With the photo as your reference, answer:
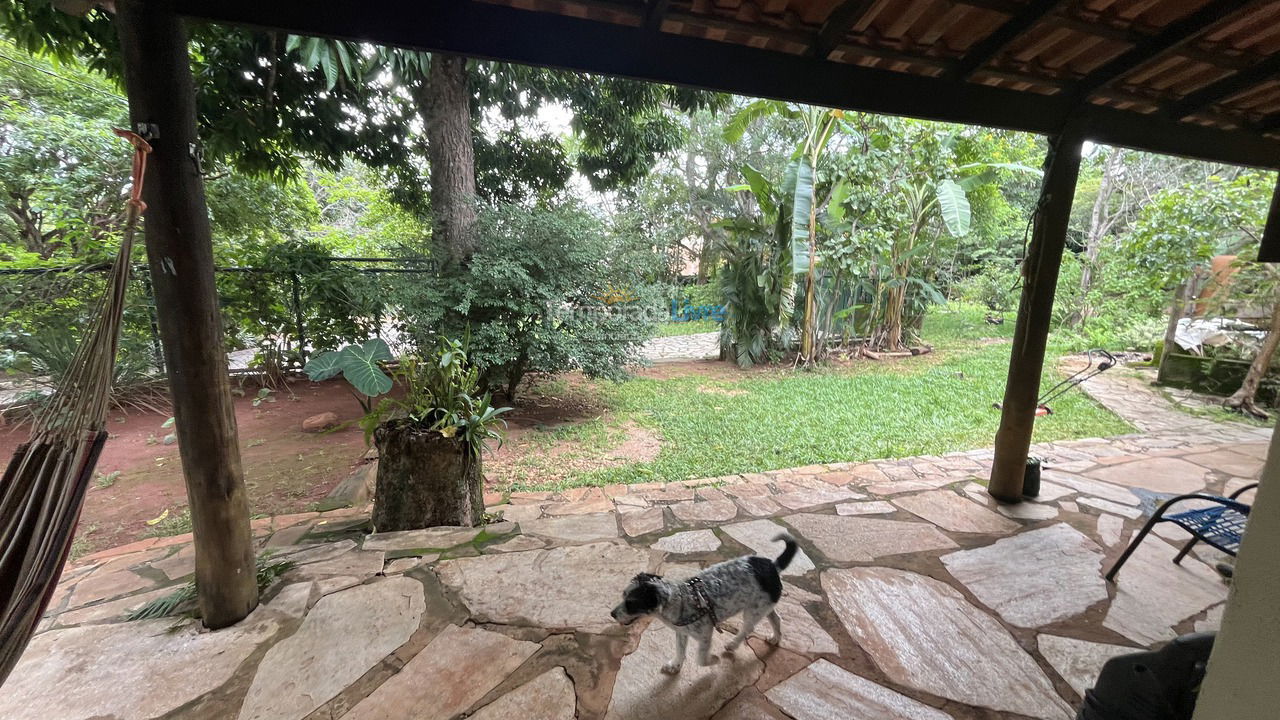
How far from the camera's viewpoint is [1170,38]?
186 cm

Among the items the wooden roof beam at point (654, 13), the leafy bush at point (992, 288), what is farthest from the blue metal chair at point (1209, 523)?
the leafy bush at point (992, 288)

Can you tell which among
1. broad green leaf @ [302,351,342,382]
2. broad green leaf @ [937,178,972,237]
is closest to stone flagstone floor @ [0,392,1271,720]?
broad green leaf @ [302,351,342,382]

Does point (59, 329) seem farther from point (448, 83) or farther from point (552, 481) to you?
point (552, 481)

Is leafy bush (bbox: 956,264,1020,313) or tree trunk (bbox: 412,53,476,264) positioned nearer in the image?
tree trunk (bbox: 412,53,476,264)

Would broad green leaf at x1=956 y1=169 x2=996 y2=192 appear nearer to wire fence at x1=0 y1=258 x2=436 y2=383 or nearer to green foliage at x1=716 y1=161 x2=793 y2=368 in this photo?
green foliage at x1=716 y1=161 x2=793 y2=368

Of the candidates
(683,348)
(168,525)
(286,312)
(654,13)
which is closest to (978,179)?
(683,348)

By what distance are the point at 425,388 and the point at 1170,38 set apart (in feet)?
12.6

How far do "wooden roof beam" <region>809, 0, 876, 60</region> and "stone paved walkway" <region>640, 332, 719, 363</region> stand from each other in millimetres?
6872

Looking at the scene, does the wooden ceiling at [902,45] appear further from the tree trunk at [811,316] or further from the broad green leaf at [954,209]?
the tree trunk at [811,316]

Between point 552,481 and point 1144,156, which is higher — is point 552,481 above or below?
below

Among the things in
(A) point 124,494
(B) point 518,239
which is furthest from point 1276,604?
(A) point 124,494

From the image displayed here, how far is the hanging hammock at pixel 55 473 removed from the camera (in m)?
1.19

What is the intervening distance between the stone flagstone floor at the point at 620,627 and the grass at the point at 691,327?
9.78 meters

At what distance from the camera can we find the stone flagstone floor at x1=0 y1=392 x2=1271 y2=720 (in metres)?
1.51
